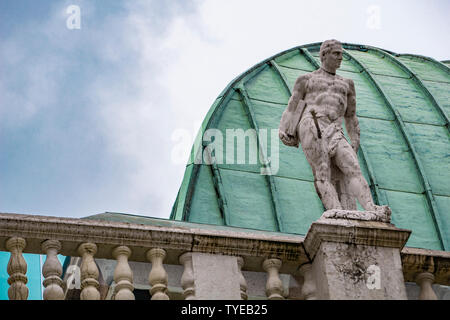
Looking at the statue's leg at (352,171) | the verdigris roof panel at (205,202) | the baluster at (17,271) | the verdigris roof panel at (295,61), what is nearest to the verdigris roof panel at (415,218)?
the verdigris roof panel at (205,202)

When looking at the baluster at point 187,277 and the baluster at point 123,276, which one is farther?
the baluster at point 187,277

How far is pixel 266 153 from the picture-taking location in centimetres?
2261

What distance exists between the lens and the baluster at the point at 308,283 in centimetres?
1241

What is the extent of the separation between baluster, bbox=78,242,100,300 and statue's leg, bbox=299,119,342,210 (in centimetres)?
314

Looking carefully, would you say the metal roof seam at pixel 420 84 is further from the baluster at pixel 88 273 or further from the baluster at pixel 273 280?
the baluster at pixel 88 273

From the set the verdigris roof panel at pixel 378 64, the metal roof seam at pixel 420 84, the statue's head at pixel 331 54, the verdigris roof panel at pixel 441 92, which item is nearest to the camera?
the statue's head at pixel 331 54

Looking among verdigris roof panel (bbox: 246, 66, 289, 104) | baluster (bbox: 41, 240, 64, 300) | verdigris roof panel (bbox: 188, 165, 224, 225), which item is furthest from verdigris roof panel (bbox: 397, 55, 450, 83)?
baluster (bbox: 41, 240, 64, 300)

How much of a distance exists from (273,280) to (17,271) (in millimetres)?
2999

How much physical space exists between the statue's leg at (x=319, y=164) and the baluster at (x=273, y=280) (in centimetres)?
129

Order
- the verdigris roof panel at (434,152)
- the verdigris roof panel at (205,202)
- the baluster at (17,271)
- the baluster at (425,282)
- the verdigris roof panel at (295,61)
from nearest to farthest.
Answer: the baluster at (17,271) → the baluster at (425,282) → the verdigris roof panel at (205,202) → the verdigris roof panel at (434,152) → the verdigris roof panel at (295,61)

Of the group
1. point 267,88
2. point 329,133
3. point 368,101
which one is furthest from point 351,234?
point 368,101

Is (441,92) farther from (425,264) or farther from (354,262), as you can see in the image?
(354,262)

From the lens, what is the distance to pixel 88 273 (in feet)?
39.1
